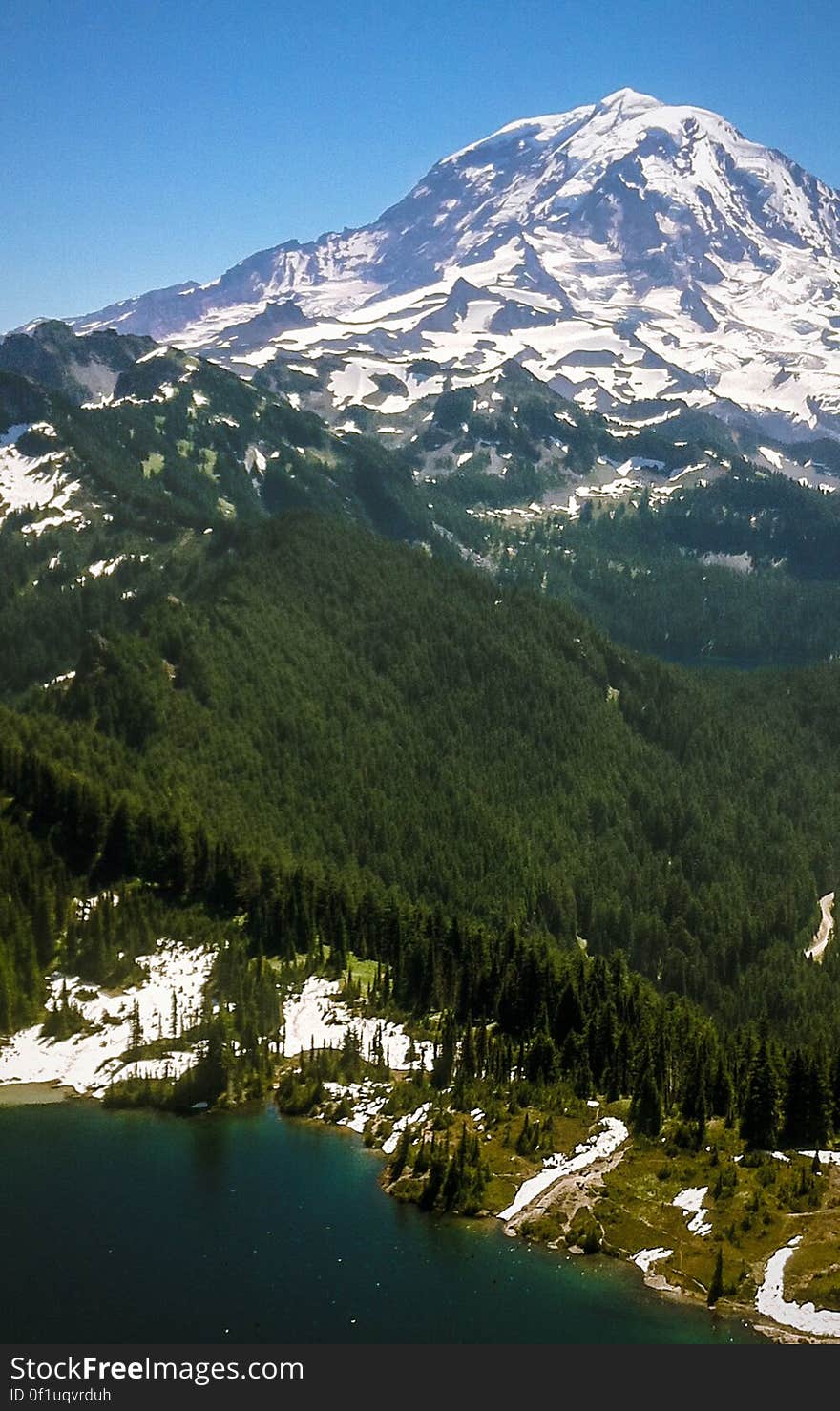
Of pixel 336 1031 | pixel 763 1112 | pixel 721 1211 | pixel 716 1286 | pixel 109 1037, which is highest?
pixel 336 1031

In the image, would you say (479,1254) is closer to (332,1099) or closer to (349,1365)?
(349,1365)

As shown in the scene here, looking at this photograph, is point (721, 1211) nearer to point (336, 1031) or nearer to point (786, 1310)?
point (786, 1310)

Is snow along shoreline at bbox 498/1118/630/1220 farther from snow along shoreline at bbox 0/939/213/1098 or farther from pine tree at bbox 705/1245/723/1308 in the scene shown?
snow along shoreline at bbox 0/939/213/1098

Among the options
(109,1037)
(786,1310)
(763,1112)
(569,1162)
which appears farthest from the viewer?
(109,1037)

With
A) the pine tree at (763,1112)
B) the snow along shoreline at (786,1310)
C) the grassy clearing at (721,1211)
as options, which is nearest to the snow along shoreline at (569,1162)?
the grassy clearing at (721,1211)

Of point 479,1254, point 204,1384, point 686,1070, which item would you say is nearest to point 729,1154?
point 686,1070

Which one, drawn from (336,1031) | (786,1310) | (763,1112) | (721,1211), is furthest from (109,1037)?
(786,1310)

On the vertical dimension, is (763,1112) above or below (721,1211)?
above

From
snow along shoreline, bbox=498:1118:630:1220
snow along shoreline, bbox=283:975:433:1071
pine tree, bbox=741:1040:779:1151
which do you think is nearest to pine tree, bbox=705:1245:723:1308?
snow along shoreline, bbox=498:1118:630:1220
